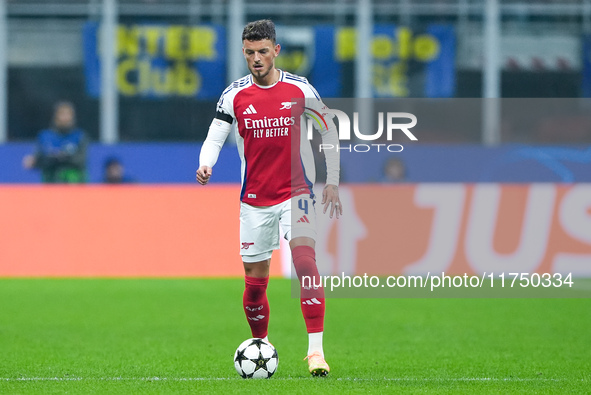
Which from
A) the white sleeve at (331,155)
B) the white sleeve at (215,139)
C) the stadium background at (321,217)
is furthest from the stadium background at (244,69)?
the white sleeve at (215,139)

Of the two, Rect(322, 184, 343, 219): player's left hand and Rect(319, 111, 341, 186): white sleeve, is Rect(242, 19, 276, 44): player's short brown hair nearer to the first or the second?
Rect(319, 111, 341, 186): white sleeve

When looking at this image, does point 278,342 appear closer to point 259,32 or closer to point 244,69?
point 259,32

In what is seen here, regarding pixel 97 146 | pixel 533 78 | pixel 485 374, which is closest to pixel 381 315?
pixel 485 374

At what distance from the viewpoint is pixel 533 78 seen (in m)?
21.1

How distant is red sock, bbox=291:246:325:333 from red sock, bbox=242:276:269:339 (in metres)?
0.37

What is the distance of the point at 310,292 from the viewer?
6.34m

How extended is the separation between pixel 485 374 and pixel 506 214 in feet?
20.9

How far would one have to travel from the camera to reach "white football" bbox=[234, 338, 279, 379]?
6312 millimetres

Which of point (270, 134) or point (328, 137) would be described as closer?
point (270, 134)

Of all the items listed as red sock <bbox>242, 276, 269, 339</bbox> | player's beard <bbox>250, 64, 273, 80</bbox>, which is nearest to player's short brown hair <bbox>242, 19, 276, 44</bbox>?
player's beard <bbox>250, 64, 273, 80</bbox>

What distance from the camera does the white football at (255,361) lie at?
6.31 meters

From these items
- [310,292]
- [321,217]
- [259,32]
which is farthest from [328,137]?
[321,217]

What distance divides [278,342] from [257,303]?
1.87m

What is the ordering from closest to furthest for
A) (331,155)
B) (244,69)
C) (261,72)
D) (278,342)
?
(261,72)
(331,155)
(278,342)
(244,69)
